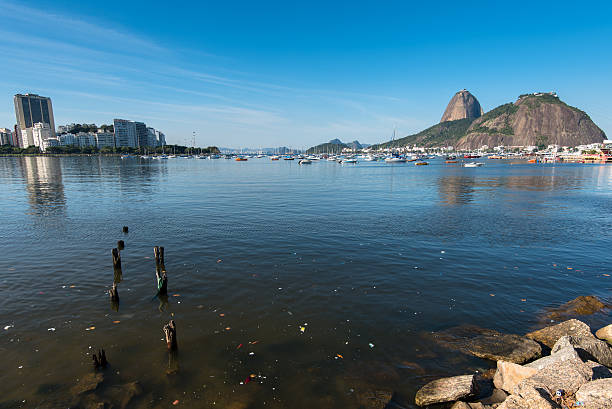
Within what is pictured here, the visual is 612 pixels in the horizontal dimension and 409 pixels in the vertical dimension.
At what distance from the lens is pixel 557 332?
396 inches

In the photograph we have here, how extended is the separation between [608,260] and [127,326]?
967 inches

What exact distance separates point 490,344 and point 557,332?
2.28m

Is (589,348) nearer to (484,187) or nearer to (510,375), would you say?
(510,375)

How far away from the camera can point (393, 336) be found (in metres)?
10.6

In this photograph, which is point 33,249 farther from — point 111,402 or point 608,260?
point 608,260

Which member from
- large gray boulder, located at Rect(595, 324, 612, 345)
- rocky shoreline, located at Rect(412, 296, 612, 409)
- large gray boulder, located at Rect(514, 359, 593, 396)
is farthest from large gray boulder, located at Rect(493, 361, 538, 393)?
large gray boulder, located at Rect(595, 324, 612, 345)

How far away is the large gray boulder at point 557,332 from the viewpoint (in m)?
9.69

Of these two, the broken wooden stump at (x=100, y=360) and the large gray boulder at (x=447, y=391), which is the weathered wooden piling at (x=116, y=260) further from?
the large gray boulder at (x=447, y=391)

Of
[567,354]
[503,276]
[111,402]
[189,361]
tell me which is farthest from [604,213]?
[111,402]

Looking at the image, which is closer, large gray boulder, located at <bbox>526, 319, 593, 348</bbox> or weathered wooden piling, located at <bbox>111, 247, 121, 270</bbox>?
large gray boulder, located at <bbox>526, 319, 593, 348</bbox>

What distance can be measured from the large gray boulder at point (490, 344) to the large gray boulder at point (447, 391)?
84.3 inches

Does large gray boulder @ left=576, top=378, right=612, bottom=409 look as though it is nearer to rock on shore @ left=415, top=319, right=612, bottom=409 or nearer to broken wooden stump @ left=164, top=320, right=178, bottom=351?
rock on shore @ left=415, top=319, right=612, bottom=409

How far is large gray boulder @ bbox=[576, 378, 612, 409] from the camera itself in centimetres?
609

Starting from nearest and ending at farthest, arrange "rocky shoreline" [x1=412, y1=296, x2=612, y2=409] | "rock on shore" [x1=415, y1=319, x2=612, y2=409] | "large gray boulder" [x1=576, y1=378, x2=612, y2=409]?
"large gray boulder" [x1=576, y1=378, x2=612, y2=409] → "rock on shore" [x1=415, y1=319, x2=612, y2=409] → "rocky shoreline" [x1=412, y1=296, x2=612, y2=409]
